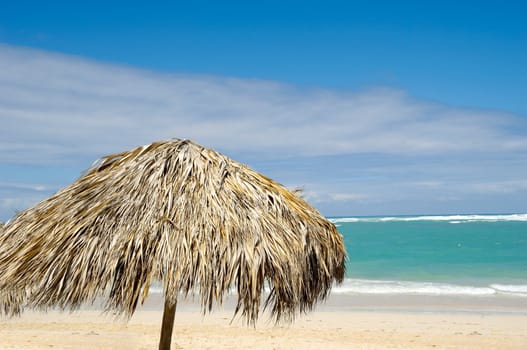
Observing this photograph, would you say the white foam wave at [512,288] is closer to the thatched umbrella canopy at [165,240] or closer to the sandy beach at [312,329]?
the sandy beach at [312,329]

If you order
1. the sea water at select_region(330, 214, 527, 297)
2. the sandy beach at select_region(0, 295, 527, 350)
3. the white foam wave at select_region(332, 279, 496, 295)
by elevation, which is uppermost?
the sea water at select_region(330, 214, 527, 297)

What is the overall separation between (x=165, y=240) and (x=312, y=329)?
290 inches

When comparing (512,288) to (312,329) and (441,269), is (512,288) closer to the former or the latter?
(441,269)

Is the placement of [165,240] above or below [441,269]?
below

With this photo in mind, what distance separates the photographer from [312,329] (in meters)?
11.0

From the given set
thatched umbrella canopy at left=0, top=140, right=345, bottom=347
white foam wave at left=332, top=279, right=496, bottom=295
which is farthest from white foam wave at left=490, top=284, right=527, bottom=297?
thatched umbrella canopy at left=0, top=140, right=345, bottom=347

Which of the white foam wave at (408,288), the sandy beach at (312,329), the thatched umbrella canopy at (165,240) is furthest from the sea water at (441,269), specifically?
the thatched umbrella canopy at (165,240)

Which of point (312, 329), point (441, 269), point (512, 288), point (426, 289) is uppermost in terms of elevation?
point (441, 269)

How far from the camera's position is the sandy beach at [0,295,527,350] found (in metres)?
9.31

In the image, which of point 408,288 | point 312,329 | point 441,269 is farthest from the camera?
point 441,269

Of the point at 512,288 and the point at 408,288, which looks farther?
the point at 408,288

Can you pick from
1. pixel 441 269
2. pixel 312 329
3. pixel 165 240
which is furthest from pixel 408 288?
pixel 165 240

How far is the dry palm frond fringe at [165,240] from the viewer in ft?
13.8

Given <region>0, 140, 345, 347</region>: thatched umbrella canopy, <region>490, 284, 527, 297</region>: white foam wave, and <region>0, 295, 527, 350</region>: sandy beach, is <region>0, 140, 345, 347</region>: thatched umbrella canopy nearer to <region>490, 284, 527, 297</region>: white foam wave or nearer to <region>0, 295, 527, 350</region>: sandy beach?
<region>0, 295, 527, 350</region>: sandy beach
